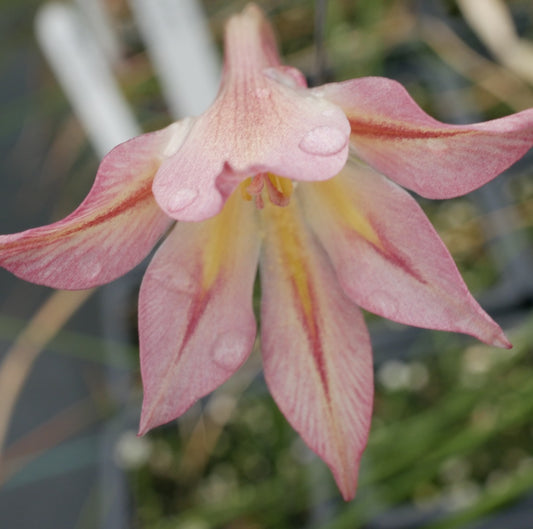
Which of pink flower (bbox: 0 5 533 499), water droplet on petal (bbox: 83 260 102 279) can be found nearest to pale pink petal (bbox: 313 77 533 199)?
pink flower (bbox: 0 5 533 499)

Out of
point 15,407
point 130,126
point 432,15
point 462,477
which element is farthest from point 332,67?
point 15,407

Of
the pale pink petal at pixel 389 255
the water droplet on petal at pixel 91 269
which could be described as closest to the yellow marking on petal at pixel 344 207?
the pale pink petal at pixel 389 255

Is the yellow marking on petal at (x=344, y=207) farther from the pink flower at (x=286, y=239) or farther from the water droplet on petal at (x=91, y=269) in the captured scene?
the water droplet on petal at (x=91, y=269)

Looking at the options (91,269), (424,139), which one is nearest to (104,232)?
(91,269)

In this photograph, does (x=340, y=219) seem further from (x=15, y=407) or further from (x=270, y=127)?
(x=15, y=407)

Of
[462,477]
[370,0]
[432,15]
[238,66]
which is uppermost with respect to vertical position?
[238,66]

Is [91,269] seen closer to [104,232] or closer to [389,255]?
[104,232]
